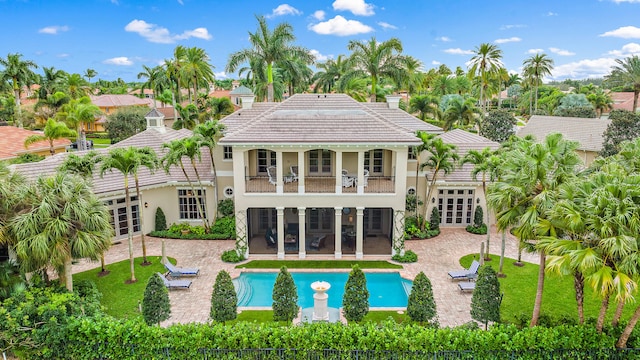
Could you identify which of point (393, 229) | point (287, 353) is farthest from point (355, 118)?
point (287, 353)

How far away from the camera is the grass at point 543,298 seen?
16.0 m

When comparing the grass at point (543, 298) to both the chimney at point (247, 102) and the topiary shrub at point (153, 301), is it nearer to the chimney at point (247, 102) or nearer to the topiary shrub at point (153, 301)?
the topiary shrub at point (153, 301)

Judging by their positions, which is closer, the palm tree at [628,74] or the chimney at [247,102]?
the chimney at [247,102]

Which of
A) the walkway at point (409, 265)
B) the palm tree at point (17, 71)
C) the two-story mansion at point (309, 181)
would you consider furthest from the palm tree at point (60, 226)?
the palm tree at point (17, 71)

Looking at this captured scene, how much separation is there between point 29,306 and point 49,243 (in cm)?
231

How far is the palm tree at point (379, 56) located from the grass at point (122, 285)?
2320 centimetres

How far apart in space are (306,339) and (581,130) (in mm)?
40250

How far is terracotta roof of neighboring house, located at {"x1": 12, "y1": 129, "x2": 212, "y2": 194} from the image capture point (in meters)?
21.9

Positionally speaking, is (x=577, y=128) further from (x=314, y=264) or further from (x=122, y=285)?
(x=122, y=285)

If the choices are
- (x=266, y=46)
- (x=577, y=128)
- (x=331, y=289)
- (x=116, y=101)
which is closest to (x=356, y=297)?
(x=331, y=289)

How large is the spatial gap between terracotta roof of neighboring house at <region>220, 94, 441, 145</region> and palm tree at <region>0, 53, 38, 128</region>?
42.2 meters

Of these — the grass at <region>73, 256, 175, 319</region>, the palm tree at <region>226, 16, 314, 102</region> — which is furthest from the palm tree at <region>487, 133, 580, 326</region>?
the palm tree at <region>226, 16, 314, 102</region>

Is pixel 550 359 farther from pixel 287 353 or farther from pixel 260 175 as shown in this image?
pixel 260 175

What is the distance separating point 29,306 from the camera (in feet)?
40.2
